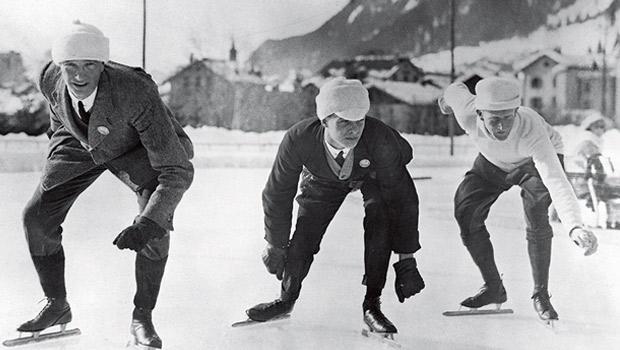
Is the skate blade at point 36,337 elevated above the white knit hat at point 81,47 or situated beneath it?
situated beneath

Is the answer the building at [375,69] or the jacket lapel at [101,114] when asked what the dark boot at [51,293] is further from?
the building at [375,69]

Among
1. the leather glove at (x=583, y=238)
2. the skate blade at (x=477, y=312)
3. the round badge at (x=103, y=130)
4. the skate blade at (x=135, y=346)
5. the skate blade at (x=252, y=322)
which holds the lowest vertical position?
the skate blade at (x=135, y=346)

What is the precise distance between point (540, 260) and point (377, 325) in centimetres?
68

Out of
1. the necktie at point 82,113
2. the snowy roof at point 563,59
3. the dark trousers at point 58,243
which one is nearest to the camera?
the necktie at point 82,113

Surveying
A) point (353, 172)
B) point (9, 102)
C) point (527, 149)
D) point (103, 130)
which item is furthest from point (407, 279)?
point (9, 102)

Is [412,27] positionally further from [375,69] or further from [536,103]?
[536,103]

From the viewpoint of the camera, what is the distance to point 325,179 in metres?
2.57

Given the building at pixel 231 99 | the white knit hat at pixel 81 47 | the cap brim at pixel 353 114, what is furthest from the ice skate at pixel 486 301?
the white knit hat at pixel 81 47

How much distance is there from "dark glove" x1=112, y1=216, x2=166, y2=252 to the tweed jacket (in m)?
0.02

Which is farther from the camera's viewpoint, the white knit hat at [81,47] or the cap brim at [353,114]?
the cap brim at [353,114]

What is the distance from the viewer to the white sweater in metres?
2.65

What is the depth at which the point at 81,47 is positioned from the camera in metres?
2.34

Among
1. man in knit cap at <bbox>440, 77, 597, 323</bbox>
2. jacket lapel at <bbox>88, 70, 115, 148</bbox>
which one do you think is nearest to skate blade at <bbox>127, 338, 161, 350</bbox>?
jacket lapel at <bbox>88, 70, 115, 148</bbox>

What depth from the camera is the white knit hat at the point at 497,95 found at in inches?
105
